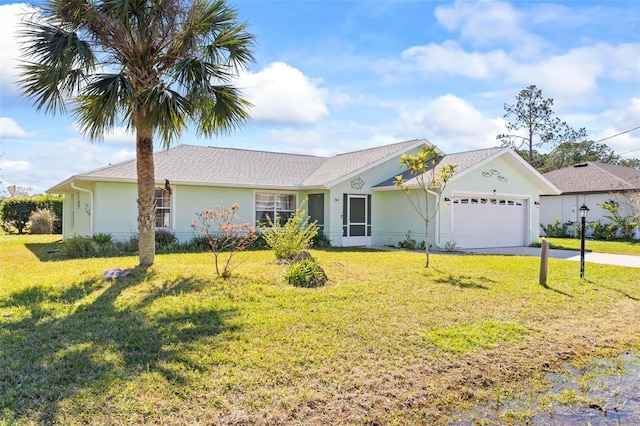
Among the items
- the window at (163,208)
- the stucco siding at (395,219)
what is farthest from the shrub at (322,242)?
the window at (163,208)

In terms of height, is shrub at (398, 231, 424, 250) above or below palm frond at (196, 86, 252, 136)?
below

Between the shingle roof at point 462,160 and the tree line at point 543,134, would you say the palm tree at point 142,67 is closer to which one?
the shingle roof at point 462,160

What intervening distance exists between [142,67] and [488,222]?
15155 millimetres

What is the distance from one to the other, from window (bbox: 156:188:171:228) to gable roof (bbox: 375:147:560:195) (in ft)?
Answer: 29.0

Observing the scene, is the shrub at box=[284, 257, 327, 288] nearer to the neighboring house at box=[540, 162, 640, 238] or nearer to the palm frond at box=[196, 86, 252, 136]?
the palm frond at box=[196, 86, 252, 136]

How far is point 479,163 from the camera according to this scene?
699 inches

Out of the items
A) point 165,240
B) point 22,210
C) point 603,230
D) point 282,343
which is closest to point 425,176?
point 165,240

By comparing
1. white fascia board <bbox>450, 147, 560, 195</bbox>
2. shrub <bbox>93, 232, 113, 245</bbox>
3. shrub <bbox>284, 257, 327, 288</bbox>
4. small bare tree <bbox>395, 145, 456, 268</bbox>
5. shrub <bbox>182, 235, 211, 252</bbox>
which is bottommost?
shrub <bbox>284, 257, 327, 288</bbox>

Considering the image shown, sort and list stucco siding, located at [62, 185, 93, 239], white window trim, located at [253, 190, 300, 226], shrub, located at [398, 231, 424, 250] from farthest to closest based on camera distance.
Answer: white window trim, located at [253, 190, 300, 226] < shrub, located at [398, 231, 424, 250] < stucco siding, located at [62, 185, 93, 239]

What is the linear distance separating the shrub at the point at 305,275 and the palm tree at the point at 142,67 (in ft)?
12.2

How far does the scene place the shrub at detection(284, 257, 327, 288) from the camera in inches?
353

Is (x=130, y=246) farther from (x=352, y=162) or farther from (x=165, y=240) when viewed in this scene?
(x=352, y=162)

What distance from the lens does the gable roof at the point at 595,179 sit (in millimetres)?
24188

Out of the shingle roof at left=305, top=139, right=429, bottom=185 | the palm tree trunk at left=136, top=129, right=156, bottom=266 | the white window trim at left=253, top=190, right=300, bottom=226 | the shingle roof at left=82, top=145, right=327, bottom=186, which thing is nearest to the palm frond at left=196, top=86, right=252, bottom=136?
the palm tree trunk at left=136, top=129, right=156, bottom=266
